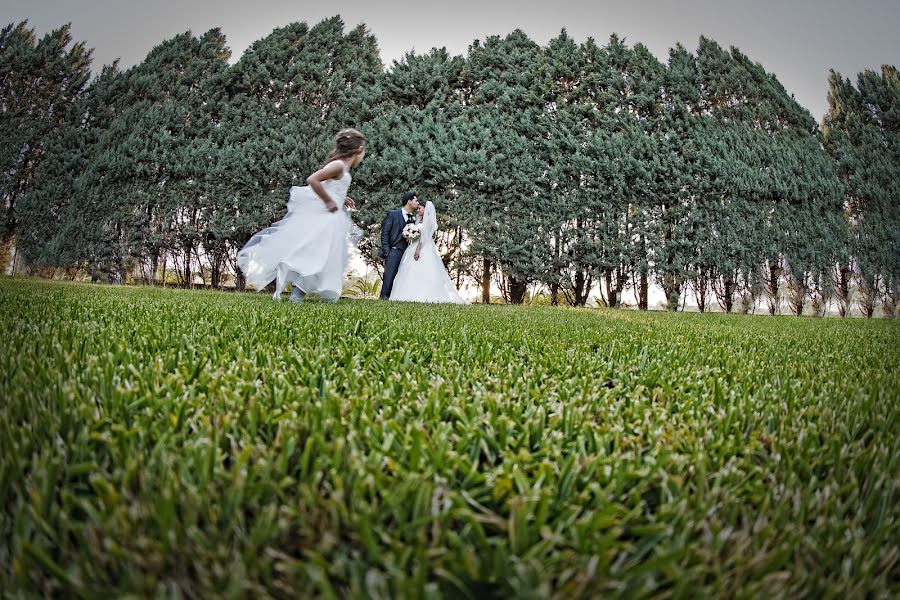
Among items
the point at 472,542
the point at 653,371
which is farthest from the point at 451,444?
the point at 653,371

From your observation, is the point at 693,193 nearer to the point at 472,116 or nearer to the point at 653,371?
Result: the point at 472,116

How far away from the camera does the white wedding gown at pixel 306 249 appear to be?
5.68 metres

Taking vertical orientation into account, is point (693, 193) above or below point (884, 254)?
above

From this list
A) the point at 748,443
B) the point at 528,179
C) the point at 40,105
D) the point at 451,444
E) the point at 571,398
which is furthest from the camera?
the point at 40,105

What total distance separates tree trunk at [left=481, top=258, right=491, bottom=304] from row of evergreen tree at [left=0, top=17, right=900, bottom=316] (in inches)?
1.8

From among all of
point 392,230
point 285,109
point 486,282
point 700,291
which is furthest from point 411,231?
point 700,291

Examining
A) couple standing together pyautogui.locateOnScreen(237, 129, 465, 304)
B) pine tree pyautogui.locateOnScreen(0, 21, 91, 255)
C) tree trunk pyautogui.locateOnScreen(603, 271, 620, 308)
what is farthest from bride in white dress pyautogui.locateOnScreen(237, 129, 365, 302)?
pine tree pyautogui.locateOnScreen(0, 21, 91, 255)

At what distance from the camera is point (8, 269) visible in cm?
1247

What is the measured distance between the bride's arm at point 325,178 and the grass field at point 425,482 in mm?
3973

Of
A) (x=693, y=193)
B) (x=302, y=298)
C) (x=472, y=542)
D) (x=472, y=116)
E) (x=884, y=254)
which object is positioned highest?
(x=472, y=116)

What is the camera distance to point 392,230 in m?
8.80

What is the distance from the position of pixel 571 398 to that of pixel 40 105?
15.9 m

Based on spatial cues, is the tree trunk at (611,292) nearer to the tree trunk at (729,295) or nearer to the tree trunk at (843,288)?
the tree trunk at (729,295)

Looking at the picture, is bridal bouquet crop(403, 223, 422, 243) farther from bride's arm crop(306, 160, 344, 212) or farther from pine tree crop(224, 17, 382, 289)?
bride's arm crop(306, 160, 344, 212)
